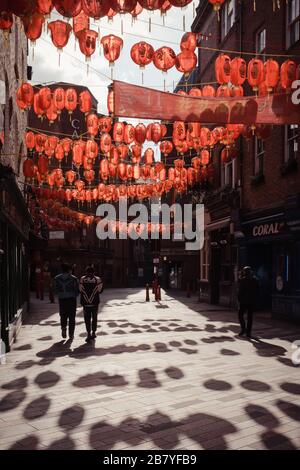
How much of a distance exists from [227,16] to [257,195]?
379 inches

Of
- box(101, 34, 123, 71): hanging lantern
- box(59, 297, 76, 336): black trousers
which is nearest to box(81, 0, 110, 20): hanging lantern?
box(101, 34, 123, 71): hanging lantern

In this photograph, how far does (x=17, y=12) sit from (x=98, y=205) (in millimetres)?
44391

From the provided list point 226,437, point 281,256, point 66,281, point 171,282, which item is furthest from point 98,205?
point 226,437

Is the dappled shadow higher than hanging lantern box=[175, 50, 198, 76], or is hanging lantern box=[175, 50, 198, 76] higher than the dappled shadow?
hanging lantern box=[175, 50, 198, 76]

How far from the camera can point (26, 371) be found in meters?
8.20

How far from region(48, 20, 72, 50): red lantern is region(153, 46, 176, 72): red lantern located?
6.40ft

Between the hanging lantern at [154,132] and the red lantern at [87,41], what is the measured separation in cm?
477

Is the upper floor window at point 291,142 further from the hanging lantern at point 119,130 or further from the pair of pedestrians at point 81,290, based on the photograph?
the pair of pedestrians at point 81,290

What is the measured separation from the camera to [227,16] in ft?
71.6

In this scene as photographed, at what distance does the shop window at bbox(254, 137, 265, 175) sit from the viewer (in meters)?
17.8

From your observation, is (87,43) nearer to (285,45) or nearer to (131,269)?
(285,45)

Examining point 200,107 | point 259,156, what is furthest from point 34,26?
point 259,156

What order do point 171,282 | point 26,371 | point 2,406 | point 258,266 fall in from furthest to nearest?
point 171,282 → point 258,266 → point 26,371 → point 2,406

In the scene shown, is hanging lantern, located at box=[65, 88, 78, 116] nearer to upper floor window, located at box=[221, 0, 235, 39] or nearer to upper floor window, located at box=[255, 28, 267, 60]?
upper floor window, located at box=[255, 28, 267, 60]
